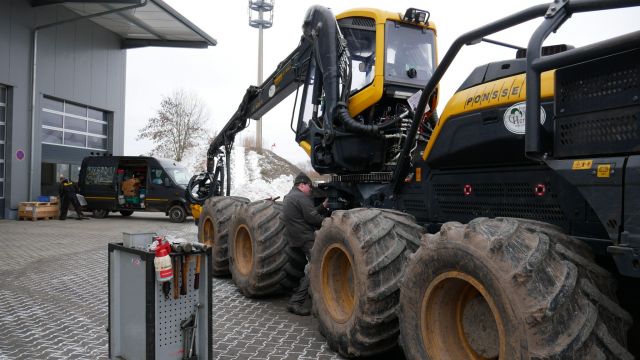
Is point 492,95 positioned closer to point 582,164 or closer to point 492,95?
point 492,95

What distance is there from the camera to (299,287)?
22.3 feet

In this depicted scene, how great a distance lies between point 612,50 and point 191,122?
36559mm

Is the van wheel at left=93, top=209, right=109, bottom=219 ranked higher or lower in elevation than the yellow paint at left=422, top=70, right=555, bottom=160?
lower

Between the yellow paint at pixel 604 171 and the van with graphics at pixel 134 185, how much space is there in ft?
59.2

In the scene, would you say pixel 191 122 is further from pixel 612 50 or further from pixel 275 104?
pixel 612 50

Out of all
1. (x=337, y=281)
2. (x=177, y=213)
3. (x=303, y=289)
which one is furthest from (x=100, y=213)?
(x=337, y=281)

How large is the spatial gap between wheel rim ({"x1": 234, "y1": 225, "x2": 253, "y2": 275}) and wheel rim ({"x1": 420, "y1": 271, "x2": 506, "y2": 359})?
13.7 feet

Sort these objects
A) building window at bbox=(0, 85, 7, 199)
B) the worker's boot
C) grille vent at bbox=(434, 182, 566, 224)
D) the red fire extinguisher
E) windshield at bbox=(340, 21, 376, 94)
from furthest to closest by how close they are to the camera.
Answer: building window at bbox=(0, 85, 7, 199)
the worker's boot
windshield at bbox=(340, 21, 376, 94)
the red fire extinguisher
grille vent at bbox=(434, 182, 566, 224)

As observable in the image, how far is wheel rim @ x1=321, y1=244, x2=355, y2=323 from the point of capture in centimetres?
518

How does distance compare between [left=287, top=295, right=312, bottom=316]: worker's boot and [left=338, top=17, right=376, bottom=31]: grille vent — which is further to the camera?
[left=287, top=295, right=312, bottom=316]: worker's boot

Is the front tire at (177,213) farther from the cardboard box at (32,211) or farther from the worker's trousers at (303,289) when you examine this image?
the worker's trousers at (303,289)

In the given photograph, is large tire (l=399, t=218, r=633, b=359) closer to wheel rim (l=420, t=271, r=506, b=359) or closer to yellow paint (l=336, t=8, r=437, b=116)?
wheel rim (l=420, t=271, r=506, b=359)

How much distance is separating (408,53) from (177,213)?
15.5 metres

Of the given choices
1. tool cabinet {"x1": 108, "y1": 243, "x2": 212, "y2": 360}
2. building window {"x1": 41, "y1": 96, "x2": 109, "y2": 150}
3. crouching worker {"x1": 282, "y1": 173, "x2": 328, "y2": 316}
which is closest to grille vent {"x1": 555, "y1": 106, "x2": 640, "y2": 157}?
tool cabinet {"x1": 108, "y1": 243, "x2": 212, "y2": 360}
